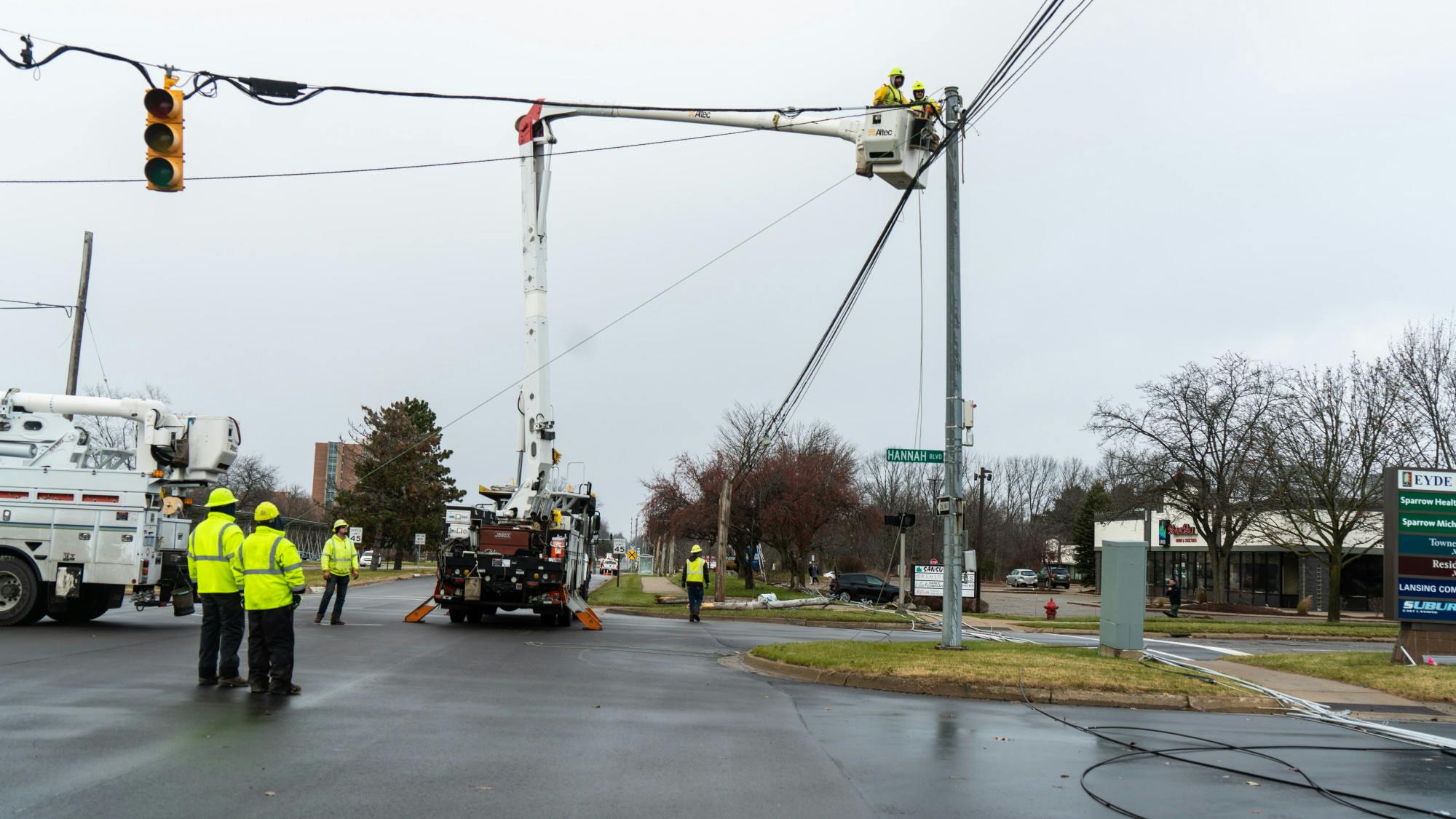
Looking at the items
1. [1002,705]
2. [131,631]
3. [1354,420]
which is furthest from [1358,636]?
[131,631]

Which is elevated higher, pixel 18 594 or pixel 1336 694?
pixel 18 594

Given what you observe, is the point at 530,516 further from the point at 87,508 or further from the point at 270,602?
the point at 270,602

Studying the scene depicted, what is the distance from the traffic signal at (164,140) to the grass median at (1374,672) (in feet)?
50.5

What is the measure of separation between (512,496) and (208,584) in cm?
956

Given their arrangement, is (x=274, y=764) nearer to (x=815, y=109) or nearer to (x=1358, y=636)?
(x=815, y=109)

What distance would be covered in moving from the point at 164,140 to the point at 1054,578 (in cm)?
7068

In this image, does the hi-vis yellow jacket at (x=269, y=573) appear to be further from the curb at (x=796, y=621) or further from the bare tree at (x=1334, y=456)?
the bare tree at (x=1334, y=456)

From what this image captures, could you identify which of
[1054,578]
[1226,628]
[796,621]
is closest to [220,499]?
[796,621]

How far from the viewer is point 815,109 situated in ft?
50.2

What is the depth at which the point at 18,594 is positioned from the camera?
630 inches

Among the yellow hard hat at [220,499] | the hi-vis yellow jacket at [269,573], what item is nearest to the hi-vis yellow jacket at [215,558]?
the yellow hard hat at [220,499]

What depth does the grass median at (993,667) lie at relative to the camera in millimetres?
12453

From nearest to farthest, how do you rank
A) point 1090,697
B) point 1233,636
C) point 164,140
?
1. point 164,140
2. point 1090,697
3. point 1233,636

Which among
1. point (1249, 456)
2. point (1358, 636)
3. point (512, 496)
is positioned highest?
point (1249, 456)
